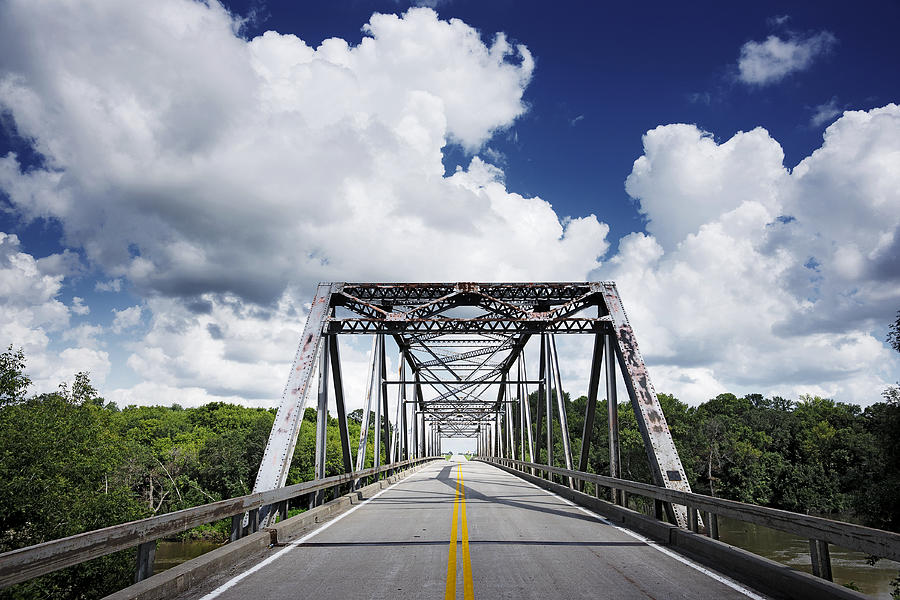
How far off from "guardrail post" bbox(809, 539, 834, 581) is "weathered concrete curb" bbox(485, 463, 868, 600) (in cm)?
7

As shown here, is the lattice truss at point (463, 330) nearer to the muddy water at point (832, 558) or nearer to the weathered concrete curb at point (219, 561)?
the weathered concrete curb at point (219, 561)

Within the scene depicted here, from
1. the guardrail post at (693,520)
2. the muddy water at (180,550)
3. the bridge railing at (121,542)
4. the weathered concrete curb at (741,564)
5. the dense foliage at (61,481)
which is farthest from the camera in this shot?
the muddy water at (180,550)

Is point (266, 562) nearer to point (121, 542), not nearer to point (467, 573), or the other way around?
point (121, 542)

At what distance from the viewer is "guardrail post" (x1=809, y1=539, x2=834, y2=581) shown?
209 inches

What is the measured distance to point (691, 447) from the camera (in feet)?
232

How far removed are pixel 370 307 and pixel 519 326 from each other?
168 inches

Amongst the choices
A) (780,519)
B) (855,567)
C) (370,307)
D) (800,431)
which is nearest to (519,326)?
(370,307)

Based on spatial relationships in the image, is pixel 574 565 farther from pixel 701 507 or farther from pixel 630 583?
pixel 701 507

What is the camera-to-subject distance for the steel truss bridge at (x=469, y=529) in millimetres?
5496

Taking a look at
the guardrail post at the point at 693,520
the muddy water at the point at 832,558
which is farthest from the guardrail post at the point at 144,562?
the muddy water at the point at 832,558

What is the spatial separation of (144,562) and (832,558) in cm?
3812

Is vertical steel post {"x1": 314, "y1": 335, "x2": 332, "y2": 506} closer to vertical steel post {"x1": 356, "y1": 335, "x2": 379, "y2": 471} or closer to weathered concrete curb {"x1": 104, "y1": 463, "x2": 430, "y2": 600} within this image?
weathered concrete curb {"x1": 104, "y1": 463, "x2": 430, "y2": 600}

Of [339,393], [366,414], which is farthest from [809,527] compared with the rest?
[366,414]

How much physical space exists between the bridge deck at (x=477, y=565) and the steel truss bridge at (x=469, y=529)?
30 mm
